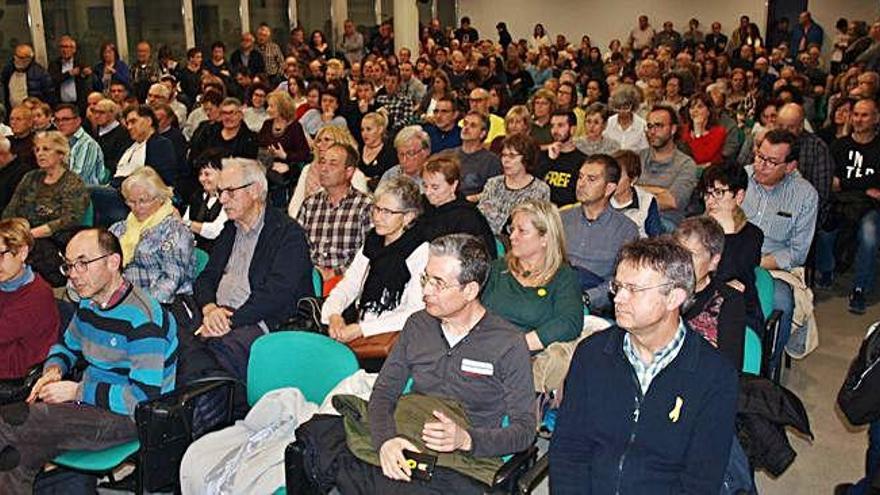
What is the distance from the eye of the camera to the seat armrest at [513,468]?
98.3 inches

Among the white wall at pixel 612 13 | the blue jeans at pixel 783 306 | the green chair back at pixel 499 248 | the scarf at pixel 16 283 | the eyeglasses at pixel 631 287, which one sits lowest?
the blue jeans at pixel 783 306

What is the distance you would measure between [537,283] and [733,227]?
3.51 feet

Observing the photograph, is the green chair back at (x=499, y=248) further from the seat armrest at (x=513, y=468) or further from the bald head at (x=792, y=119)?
the bald head at (x=792, y=119)

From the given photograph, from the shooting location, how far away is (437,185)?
4402 mm

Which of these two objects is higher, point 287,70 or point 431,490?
point 287,70

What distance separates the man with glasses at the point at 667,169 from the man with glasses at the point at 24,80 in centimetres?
675

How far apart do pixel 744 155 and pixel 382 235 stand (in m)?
4.10

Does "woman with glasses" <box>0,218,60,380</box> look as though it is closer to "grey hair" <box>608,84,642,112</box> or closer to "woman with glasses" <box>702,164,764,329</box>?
"woman with glasses" <box>702,164,764,329</box>

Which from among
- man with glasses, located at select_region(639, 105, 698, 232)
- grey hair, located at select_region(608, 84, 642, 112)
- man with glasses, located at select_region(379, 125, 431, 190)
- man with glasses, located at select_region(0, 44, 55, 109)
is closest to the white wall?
grey hair, located at select_region(608, 84, 642, 112)

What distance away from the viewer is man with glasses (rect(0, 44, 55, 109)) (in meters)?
9.45

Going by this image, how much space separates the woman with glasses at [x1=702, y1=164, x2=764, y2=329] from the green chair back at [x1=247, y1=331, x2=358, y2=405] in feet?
5.44

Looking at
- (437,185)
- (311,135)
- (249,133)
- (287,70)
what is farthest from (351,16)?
(437,185)

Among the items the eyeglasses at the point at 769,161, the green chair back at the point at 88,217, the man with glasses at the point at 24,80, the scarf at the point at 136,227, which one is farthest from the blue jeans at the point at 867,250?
the man with glasses at the point at 24,80

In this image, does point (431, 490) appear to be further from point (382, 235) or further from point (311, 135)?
point (311, 135)
